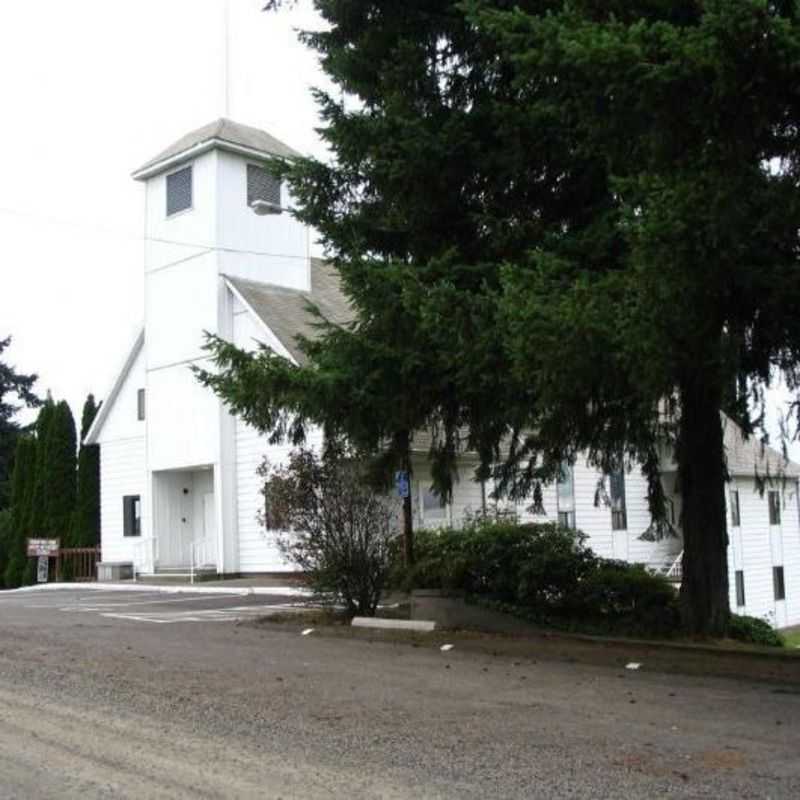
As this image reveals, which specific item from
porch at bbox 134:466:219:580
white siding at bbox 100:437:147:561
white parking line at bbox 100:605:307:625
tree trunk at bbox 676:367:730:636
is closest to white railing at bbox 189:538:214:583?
porch at bbox 134:466:219:580

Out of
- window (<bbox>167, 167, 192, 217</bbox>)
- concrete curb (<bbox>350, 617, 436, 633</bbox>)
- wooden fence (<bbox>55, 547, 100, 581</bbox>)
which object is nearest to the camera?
concrete curb (<bbox>350, 617, 436, 633</bbox>)

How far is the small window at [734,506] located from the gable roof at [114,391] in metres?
19.6

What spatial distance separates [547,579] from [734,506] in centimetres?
2218

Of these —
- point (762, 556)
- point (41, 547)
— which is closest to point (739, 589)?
point (762, 556)

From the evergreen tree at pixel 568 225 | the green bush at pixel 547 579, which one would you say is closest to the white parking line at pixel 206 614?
the green bush at pixel 547 579

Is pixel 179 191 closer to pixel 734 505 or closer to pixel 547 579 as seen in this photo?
pixel 734 505

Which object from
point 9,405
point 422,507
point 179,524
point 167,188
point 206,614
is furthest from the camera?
point 9,405

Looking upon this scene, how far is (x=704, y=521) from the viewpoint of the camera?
1223cm

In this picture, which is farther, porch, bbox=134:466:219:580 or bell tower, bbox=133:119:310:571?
porch, bbox=134:466:219:580

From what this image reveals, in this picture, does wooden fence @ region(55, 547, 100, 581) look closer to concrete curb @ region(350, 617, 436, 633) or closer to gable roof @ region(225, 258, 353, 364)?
gable roof @ region(225, 258, 353, 364)

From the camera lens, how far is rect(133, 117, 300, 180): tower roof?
29.2m

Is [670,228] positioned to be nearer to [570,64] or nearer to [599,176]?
[570,64]

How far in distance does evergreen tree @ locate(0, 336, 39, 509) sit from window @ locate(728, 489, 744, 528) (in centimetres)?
3875

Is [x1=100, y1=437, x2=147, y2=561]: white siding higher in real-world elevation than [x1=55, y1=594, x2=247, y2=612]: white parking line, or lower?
higher
